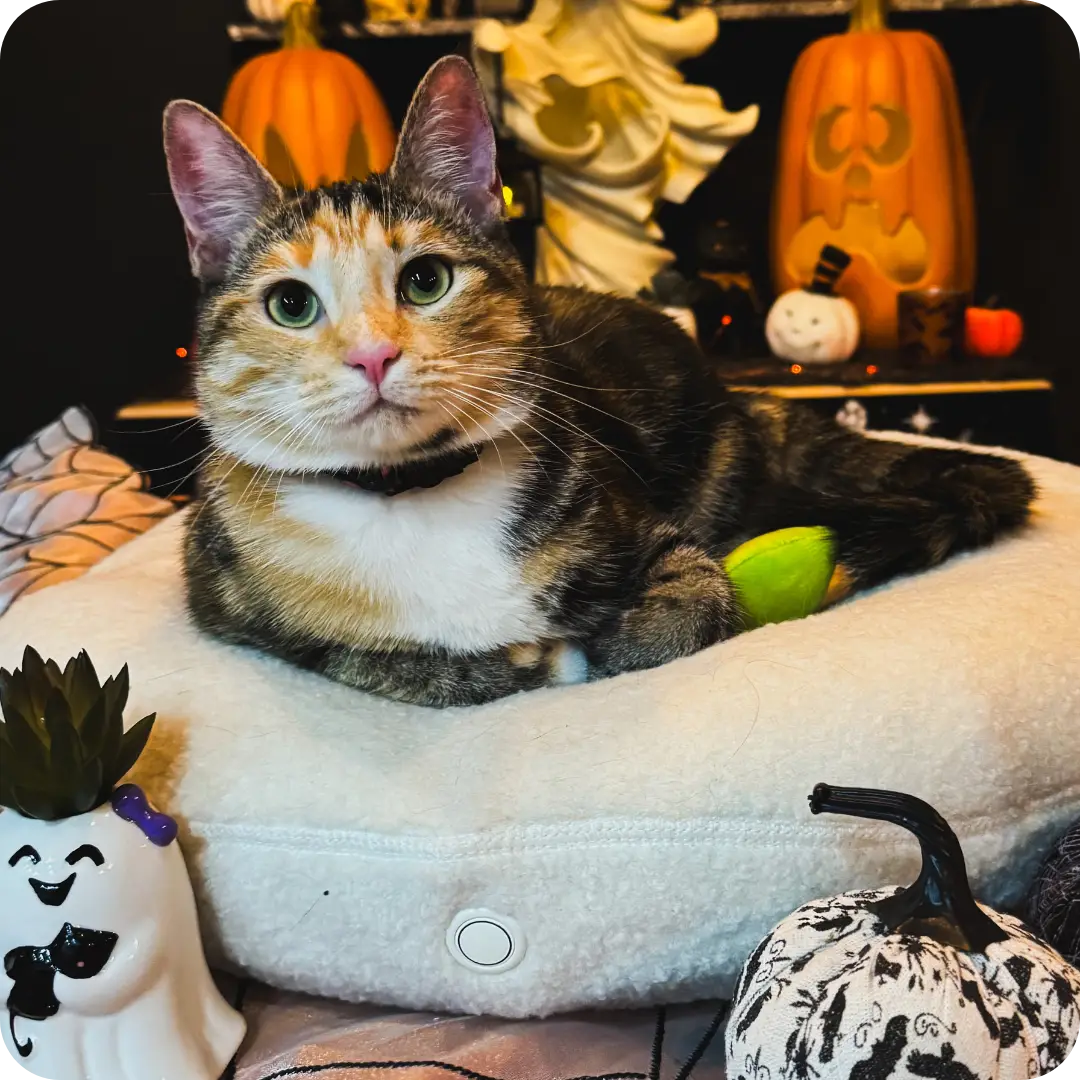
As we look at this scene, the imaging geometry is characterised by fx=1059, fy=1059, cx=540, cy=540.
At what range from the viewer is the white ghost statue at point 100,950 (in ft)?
2.26

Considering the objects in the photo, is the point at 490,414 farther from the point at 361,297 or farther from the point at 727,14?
the point at 727,14

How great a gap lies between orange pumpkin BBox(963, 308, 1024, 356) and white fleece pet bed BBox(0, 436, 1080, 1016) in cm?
130

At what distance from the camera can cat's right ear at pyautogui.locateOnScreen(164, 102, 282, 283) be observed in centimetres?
91

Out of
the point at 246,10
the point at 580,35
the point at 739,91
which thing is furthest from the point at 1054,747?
the point at 246,10

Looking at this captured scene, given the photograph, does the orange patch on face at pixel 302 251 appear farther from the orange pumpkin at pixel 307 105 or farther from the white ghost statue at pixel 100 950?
the orange pumpkin at pixel 307 105

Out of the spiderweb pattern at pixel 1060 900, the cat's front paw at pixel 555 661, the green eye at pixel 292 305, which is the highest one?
the green eye at pixel 292 305

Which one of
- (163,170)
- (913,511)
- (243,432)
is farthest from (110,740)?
(163,170)

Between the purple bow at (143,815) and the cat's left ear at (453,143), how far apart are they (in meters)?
0.58

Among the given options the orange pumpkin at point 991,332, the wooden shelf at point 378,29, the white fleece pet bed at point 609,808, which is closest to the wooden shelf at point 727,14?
the wooden shelf at point 378,29

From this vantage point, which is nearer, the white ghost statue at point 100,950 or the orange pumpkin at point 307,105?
the white ghost statue at point 100,950

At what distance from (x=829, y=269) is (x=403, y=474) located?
4.67 ft

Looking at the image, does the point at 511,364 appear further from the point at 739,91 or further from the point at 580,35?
the point at 739,91

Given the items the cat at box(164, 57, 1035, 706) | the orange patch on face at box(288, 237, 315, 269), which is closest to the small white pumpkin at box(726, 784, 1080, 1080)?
the cat at box(164, 57, 1035, 706)

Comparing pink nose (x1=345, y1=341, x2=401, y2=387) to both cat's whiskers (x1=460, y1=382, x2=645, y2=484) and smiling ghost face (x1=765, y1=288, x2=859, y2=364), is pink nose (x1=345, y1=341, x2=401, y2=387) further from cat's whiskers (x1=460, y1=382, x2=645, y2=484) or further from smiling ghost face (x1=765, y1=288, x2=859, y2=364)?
smiling ghost face (x1=765, y1=288, x2=859, y2=364)
